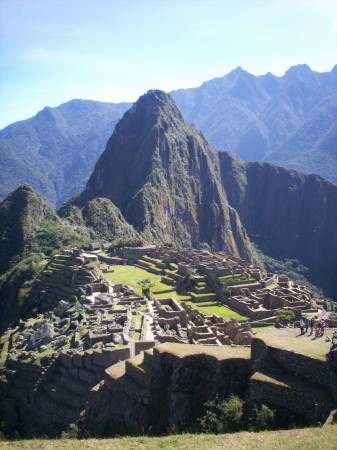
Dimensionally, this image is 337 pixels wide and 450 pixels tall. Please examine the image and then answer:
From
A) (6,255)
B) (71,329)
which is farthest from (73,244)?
(71,329)

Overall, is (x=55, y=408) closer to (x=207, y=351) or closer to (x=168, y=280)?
(x=207, y=351)

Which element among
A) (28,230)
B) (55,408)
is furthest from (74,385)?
(28,230)

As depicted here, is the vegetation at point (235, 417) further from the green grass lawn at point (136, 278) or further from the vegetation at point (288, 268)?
the vegetation at point (288, 268)

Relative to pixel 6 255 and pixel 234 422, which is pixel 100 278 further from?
pixel 6 255

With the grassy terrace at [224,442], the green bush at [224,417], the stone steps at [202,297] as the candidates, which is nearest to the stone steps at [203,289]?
the stone steps at [202,297]

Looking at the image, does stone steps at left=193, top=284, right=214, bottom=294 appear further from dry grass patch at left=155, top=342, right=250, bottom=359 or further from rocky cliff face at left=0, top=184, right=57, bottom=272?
rocky cliff face at left=0, top=184, right=57, bottom=272
